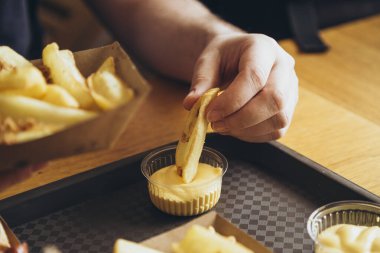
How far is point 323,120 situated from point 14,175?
40.0 inches

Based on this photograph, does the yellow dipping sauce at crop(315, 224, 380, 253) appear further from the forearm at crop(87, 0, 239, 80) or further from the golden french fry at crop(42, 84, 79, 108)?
the forearm at crop(87, 0, 239, 80)

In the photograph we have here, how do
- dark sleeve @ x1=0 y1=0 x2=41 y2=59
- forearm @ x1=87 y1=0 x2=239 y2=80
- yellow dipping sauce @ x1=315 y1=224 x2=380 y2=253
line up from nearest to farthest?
yellow dipping sauce @ x1=315 y1=224 x2=380 y2=253 → forearm @ x1=87 y1=0 x2=239 y2=80 → dark sleeve @ x1=0 y1=0 x2=41 y2=59

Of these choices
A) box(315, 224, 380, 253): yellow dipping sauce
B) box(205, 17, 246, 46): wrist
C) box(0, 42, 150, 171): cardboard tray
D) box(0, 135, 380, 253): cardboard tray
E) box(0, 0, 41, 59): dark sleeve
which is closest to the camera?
box(0, 42, 150, 171): cardboard tray

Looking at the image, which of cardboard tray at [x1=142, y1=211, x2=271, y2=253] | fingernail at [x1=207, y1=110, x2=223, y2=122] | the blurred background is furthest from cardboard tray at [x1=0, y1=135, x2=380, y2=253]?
the blurred background

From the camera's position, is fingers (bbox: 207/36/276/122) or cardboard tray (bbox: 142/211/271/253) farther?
fingers (bbox: 207/36/276/122)

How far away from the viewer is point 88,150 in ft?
3.03

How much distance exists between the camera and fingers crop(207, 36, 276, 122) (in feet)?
4.52

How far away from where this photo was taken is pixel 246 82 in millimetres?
1414

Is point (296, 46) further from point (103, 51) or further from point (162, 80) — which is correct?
point (103, 51)

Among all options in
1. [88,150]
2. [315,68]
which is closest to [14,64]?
[88,150]

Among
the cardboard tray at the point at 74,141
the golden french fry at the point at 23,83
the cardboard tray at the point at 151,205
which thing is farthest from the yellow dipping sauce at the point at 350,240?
the golden french fry at the point at 23,83

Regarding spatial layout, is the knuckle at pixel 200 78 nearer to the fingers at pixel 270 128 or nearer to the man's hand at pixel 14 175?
the fingers at pixel 270 128

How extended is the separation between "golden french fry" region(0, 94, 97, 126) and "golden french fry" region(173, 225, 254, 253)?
0.31 m

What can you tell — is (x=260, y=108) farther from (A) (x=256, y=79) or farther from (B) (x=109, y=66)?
(B) (x=109, y=66)
